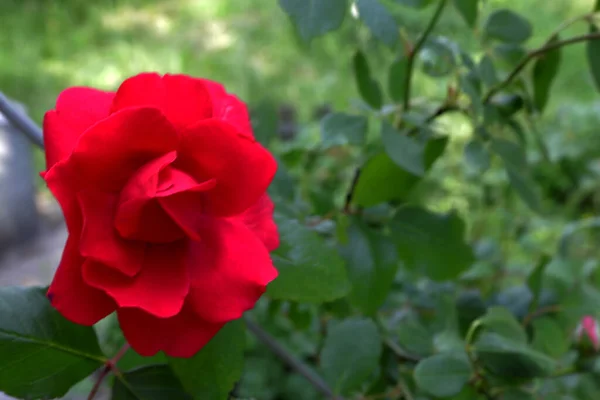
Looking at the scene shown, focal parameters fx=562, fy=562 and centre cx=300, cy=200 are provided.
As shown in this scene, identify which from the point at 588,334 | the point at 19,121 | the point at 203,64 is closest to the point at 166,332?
the point at 19,121

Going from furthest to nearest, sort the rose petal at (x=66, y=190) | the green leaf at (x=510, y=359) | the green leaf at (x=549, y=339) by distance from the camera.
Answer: the green leaf at (x=549, y=339) → the green leaf at (x=510, y=359) → the rose petal at (x=66, y=190)

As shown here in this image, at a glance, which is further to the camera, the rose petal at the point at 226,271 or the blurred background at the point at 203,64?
the blurred background at the point at 203,64

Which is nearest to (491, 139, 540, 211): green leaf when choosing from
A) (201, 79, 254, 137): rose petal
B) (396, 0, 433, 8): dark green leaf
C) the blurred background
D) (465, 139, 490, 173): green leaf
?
(465, 139, 490, 173): green leaf

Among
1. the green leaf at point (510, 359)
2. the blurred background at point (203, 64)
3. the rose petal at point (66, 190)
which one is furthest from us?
the blurred background at point (203, 64)

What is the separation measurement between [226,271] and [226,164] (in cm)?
5

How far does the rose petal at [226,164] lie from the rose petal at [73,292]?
57 mm

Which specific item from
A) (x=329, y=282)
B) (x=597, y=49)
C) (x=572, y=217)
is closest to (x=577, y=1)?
(x=572, y=217)

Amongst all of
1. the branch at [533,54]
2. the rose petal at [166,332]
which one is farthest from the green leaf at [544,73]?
the rose petal at [166,332]

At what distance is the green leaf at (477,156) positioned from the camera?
1.34 ft

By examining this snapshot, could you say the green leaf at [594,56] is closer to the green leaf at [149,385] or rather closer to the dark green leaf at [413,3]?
the dark green leaf at [413,3]

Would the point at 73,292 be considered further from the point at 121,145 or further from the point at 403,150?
the point at 403,150

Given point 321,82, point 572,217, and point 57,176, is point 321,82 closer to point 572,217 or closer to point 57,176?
point 572,217

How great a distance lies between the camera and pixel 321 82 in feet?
6.57

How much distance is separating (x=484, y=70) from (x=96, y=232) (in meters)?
0.29
